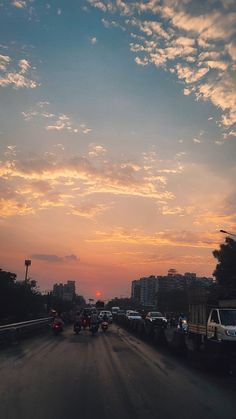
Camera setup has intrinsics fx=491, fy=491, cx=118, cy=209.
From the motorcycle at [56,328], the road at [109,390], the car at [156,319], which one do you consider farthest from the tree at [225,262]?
the road at [109,390]

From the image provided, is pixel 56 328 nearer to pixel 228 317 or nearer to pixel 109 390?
pixel 228 317

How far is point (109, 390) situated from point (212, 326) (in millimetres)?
11386

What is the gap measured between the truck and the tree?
7619cm

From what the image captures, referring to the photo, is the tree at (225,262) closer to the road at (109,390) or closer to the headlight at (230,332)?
the headlight at (230,332)

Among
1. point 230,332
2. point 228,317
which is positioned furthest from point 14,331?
point 230,332

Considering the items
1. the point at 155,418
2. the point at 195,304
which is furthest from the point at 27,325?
the point at 155,418

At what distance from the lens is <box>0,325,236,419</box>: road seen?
9.10 m

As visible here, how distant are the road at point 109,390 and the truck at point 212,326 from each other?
77.5 inches

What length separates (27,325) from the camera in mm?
35438

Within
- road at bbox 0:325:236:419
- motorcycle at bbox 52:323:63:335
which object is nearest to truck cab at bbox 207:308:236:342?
road at bbox 0:325:236:419

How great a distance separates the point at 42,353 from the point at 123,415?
13.8 meters

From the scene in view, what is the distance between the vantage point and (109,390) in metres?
11.7

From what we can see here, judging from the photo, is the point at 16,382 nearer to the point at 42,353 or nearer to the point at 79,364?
the point at 79,364

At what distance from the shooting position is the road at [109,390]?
29.9 ft
